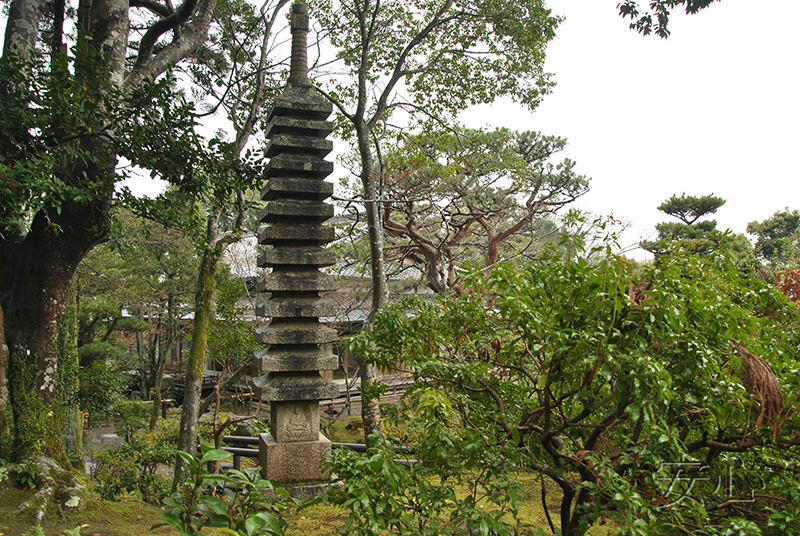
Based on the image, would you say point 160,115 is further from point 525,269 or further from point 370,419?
point 370,419

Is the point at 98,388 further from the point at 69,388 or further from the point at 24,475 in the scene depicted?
the point at 24,475

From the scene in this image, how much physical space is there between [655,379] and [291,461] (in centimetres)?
358

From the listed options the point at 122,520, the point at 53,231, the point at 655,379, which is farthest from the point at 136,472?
the point at 655,379

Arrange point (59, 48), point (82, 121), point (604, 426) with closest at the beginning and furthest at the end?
point (604, 426), point (82, 121), point (59, 48)

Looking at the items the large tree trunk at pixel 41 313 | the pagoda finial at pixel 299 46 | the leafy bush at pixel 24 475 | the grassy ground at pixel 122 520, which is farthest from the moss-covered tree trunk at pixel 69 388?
the pagoda finial at pixel 299 46

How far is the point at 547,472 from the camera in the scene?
2689 mm

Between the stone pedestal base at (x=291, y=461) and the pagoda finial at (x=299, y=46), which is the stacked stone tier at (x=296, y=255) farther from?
the stone pedestal base at (x=291, y=461)

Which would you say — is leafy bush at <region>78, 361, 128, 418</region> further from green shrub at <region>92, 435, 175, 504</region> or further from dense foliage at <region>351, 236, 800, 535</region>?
dense foliage at <region>351, 236, 800, 535</region>

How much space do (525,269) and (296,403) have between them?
2.87 metres

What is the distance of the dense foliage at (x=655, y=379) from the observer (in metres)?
2.09

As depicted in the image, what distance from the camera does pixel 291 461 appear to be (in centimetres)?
469

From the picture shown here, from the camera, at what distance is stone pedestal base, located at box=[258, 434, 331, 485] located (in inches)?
183

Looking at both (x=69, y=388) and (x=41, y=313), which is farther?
(x=69, y=388)

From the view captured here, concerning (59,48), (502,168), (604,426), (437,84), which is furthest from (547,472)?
(502,168)
